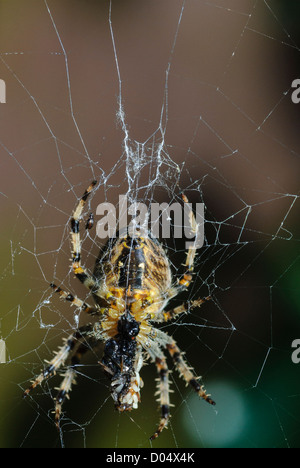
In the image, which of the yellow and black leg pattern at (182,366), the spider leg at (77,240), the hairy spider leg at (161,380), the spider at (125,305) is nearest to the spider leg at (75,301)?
the spider at (125,305)

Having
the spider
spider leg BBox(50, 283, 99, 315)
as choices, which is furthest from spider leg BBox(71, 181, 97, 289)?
spider leg BBox(50, 283, 99, 315)

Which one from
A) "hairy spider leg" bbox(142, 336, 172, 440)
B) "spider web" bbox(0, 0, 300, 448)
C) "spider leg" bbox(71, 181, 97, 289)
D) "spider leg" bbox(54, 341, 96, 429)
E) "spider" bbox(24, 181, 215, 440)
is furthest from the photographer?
"spider web" bbox(0, 0, 300, 448)

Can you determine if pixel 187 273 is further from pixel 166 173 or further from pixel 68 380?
pixel 68 380

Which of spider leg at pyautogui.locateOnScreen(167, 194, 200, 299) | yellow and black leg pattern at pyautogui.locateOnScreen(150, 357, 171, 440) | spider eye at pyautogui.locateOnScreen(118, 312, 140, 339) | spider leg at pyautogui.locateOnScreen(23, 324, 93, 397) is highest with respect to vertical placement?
spider leg at pyautogui.locateOnScreen(167, 194, 200, 299)

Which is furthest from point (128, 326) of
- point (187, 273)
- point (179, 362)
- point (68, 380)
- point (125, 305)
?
point (179, 362)

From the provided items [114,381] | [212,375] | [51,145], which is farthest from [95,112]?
[212,375]

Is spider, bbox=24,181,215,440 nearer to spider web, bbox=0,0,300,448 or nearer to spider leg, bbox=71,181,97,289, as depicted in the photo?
spider leg, bbox=71,181,97,289
